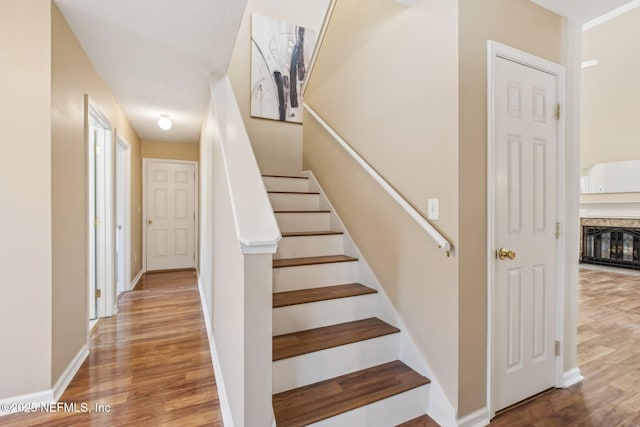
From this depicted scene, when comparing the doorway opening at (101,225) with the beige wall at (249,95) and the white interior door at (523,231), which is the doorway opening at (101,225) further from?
the white interior door at (523,231)

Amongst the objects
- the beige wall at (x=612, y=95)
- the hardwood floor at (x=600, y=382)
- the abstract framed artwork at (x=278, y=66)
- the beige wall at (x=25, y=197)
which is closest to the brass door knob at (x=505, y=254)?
the hardwood floor at (x=600, y=382)

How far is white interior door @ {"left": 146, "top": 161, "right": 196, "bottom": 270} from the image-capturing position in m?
5.20

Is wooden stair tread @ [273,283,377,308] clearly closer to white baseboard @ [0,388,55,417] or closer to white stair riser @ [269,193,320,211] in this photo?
white stair riser @ [269,193,320,211]

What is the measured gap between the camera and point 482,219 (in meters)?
1.61

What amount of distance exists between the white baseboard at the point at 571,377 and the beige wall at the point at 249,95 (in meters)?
3.40

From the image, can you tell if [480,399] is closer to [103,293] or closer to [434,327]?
[434,327]

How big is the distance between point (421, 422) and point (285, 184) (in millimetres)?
2396

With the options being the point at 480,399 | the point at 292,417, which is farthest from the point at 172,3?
the point at 480,399

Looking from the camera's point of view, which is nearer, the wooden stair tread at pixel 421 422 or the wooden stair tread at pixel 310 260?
the wooden stair tread at pixel 421 422

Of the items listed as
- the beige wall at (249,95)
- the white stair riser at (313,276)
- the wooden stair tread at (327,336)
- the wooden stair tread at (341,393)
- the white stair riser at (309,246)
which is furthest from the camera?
the beige wall at (249,95)

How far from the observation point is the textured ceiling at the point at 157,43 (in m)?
1.78

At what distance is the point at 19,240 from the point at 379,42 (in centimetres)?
264

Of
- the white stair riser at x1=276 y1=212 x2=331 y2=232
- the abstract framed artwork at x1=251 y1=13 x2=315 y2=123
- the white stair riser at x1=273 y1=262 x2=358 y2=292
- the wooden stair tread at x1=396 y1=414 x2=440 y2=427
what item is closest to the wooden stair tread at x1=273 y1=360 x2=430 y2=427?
the wooden stair tread at x1=396 y1=414 x2=440 y2=427

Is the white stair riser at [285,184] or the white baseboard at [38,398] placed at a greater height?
the white stair riser at [285,184]
